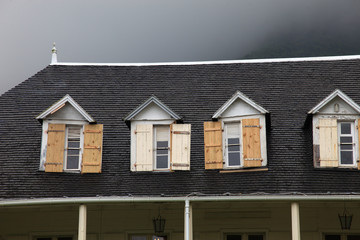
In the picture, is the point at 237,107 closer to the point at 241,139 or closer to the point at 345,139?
the point at 241,139

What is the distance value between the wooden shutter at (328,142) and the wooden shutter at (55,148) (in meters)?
7.61

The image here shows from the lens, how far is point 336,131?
64.9 feet

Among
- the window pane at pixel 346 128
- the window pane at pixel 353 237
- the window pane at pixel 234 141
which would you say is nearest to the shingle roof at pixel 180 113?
the window pane at pixel 234 141

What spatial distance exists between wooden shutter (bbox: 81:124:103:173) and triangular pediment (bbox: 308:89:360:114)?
632 centimetres

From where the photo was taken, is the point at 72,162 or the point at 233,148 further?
the point at 72,162

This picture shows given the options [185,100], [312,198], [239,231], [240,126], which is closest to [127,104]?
[185,100]

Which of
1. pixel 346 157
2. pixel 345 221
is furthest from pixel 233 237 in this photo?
pixel 346 157

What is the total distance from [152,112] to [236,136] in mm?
2637

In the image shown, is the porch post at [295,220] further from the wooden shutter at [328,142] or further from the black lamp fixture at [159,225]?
the black lamp fixture at [159,225]

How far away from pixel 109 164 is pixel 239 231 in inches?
170

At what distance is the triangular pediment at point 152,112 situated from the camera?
805 inches

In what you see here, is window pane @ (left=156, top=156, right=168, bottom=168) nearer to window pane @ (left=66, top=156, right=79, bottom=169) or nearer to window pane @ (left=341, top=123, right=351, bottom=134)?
window pane @ (left=66, top=156, right=79, bottom=169)

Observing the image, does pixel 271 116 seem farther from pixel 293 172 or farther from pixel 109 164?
pixel 109 164

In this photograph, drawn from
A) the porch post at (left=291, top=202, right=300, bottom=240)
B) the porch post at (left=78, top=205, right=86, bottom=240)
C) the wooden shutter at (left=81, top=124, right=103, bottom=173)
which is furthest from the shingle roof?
the porch post at (left=78, top=205, right=86, bottom=240)
